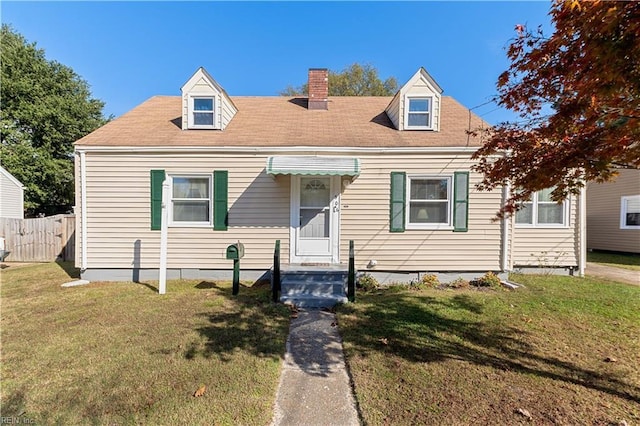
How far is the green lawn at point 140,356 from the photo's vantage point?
274 centimetres

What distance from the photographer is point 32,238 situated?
10.8m

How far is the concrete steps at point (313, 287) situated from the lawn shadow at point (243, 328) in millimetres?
468

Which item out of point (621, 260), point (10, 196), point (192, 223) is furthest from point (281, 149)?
point (10, 196)

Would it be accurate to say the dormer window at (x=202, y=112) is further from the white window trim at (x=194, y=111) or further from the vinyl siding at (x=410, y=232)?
the vinyl siding at (x=410, y=232)

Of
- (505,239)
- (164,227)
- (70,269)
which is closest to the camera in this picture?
(164,227)

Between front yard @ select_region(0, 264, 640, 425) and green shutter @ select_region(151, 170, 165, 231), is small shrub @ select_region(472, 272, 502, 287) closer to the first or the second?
front yard @ select_region(0, 264, 640, 425)

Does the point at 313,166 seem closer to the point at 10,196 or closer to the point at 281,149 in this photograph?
the point at 281,149

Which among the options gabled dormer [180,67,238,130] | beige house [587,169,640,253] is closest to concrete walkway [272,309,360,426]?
gabled dormer [180,67,238,130]

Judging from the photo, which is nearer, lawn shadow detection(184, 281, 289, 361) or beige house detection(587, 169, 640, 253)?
lawn shadow detection(184, 281, 289, 361)

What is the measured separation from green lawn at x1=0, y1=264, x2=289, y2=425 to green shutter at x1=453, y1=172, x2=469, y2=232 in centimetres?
506

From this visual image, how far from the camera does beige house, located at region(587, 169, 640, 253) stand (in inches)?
485

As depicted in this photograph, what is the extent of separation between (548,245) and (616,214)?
27.9 feet

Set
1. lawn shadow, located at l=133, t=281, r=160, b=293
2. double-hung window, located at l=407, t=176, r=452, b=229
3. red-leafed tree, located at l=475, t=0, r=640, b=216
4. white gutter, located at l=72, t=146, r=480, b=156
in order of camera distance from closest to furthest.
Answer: red-leafed tree, located at l=475, t=0, r=640, b=216 → lawn shadow, located at l=133, t=281, r=160, b=293 → white gutter, located at l=72, t=146, r=480, b=156 → double-hung window, located at l=407, t=176, r=452, b=229

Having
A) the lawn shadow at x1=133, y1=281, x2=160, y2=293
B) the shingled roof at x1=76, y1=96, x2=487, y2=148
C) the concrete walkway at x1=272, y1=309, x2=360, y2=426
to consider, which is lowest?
the concrete walkway at x1=272, y1=309, x2=360, y2=426
